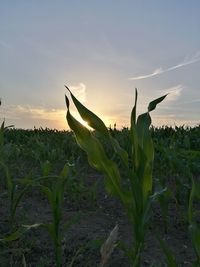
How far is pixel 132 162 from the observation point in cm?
212

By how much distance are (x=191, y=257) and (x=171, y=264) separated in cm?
95

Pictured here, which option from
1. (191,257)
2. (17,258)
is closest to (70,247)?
(17,258)

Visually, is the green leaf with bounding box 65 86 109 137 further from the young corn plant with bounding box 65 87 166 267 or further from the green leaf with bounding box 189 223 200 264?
the green leaf with bounding box 189 223 200 264

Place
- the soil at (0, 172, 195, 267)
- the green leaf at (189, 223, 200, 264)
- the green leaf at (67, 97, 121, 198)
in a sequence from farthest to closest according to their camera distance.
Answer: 1. the soil at (0, 172, 195, 267)
2. the green leaf at (67, 97, 121, 198)
3. the green leaf at (189, 223, 200, 264)

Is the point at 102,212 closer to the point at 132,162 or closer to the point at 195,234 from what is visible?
the point at 132,162

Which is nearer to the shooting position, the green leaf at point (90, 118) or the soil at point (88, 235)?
the green leaf at point (90, 118)

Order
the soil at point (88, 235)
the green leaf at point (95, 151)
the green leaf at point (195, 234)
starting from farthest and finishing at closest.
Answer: the soil at point (88, 235) → the green leaf at point (95, 151) → the green leaf at point (195, 234)

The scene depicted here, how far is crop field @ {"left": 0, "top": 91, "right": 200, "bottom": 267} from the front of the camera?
2.08 meters

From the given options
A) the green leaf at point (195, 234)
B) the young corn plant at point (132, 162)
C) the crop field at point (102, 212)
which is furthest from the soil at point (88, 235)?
the green leaf at point (195, 234)

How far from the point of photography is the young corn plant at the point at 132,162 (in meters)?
2.05

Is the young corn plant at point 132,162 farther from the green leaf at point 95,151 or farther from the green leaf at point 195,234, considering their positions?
the green leaf at point 195,234

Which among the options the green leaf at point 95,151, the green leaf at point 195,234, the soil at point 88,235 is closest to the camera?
the green leaf at point 195,234

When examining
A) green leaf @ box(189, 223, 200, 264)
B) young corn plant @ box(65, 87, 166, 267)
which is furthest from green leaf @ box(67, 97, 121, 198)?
green leaf @ box(189, 223, 200, 264)

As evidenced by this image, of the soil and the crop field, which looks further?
the soil
